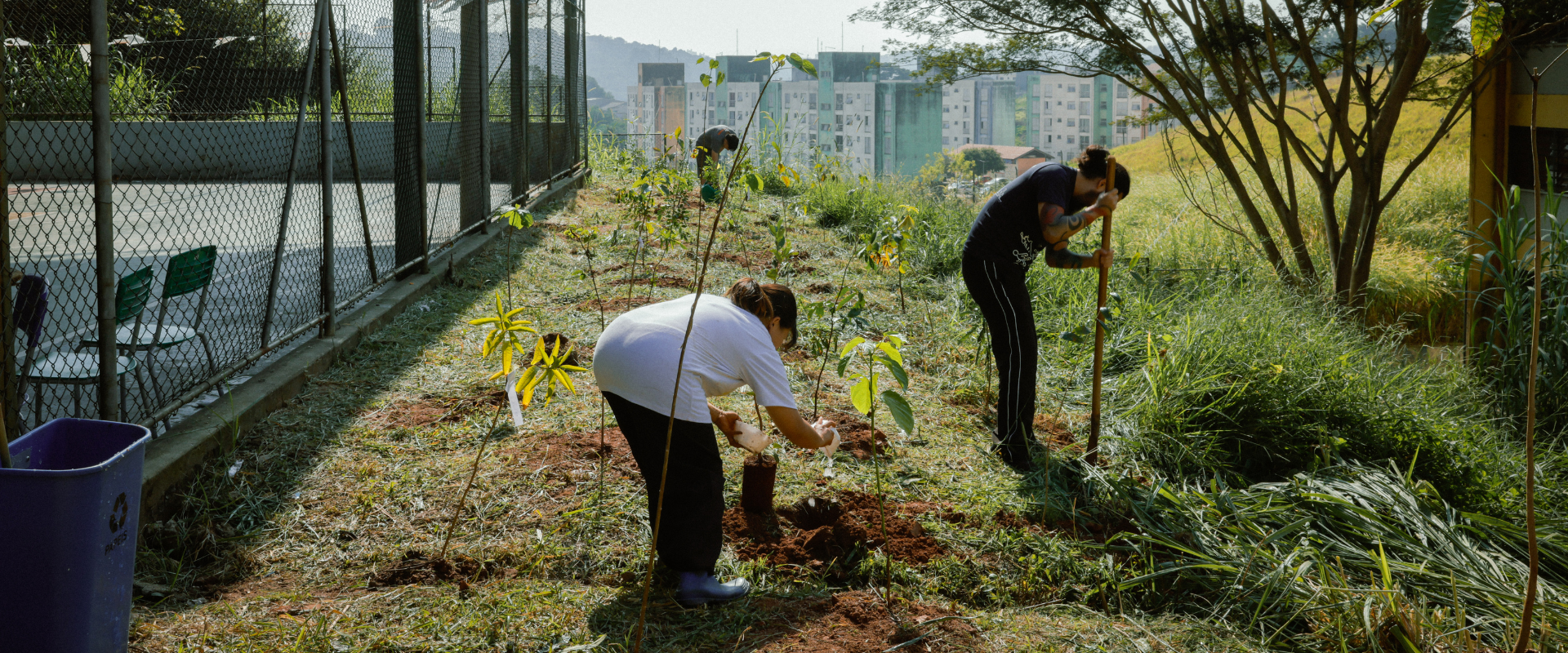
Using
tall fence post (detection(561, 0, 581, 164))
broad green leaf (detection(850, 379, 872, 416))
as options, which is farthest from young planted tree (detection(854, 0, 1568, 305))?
broad green leaf (detection(850, 379, 872, 416))

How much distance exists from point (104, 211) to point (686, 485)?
1.85 meters

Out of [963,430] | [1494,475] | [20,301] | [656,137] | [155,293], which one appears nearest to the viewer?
[20,301]

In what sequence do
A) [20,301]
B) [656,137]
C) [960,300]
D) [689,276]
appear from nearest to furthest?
[20,301], [960,300], [689,276], [656,137]

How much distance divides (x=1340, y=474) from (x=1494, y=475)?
0.81m

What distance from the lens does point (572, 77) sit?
12523 mm

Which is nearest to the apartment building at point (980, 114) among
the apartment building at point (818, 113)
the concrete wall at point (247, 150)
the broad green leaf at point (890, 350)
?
the apartment building at point (818, 113)

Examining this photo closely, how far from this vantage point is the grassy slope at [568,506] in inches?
99.2

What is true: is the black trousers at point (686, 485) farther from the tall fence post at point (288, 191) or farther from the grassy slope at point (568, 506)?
the tall fence post at point (288, 191)

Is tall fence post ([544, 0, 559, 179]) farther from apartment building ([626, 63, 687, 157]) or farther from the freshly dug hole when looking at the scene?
apartment building ([626, 63, 687, 157])

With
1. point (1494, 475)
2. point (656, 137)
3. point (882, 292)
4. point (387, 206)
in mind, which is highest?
point (656, 137)

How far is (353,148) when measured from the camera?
16.1 feet

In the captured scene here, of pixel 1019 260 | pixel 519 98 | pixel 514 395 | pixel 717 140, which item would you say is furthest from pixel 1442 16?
pixel 717 140

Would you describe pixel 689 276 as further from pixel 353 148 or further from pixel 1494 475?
pixel 1494 475

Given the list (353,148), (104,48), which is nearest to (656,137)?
(353,148)
